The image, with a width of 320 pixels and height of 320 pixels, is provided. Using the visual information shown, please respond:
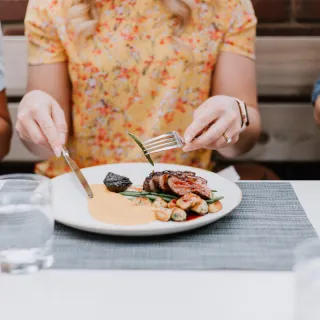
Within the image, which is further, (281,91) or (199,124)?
(281,91)

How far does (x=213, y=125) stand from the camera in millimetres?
1361

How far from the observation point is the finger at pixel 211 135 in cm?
132

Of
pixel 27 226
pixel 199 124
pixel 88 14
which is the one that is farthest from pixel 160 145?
pixel 88 14

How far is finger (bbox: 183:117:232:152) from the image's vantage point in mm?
1323

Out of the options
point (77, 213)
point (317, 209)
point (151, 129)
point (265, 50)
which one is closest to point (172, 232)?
A: point (77, 213)

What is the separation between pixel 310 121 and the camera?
86.5 inches

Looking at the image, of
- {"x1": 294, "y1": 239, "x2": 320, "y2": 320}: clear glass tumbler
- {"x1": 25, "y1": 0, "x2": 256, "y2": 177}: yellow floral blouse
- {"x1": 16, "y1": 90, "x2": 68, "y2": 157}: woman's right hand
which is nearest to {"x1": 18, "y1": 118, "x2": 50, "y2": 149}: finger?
{"x1": 16, "y1": 90, "x2": 68, "y2": 157}: woman's right hand

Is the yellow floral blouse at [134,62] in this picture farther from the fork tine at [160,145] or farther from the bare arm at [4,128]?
the fork tine at [160,145]

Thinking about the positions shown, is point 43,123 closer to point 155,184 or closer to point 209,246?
point 155,184

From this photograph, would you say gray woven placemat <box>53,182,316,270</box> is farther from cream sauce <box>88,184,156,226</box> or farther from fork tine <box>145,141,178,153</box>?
fork tine <box>145,141,178,153</box>

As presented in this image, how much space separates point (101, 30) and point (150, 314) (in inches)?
43.7

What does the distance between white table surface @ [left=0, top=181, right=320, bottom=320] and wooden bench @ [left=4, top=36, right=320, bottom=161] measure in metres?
1.34

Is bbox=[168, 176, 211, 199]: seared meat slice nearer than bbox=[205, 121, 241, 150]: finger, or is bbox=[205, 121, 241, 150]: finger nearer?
bbox=[168, 176, 211, 199]: seared meat slice

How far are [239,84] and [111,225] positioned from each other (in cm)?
87
